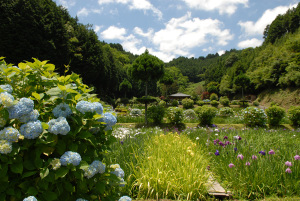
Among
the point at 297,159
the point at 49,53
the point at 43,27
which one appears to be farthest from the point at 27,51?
the point at 297,159

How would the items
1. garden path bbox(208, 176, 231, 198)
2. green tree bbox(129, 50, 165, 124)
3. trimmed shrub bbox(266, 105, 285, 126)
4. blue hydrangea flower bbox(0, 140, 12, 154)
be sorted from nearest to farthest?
blue hydrangea flower bbox(0, 140, 12, 154) → garden path bbox(208, 176, 231, 198) → trimmed shrub bbox(266, 105, 285, 126) → green tree bbox(129, 50, 165, 124)

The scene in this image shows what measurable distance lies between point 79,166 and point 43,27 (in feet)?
48.7

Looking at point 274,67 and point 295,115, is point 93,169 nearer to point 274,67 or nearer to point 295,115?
point 295,115

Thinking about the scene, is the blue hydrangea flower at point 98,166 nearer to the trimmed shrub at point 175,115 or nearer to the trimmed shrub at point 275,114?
the trimmed shrub at point 175,115

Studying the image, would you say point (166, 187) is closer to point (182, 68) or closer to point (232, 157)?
point (232, 157)

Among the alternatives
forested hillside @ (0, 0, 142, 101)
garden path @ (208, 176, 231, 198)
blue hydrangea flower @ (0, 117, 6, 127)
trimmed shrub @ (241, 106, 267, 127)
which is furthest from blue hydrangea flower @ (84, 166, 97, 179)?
forested hillside @ (0, 0, 142, 101)

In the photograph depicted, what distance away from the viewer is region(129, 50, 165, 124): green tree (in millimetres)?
8531

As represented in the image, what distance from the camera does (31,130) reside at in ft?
3.69

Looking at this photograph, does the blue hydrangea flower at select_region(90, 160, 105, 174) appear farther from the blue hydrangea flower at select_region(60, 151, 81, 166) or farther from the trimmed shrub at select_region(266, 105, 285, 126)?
the trimmed shrub at select_region(266, 105, 285, 126)

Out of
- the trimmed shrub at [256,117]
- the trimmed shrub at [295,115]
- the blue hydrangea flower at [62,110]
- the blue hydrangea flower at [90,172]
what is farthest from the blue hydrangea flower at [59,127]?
the trimmed shrub at [295,115]

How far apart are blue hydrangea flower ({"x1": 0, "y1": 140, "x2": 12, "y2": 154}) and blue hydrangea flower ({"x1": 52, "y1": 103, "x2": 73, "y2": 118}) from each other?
0.33m

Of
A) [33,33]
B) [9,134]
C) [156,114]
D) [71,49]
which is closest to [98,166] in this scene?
[9,134]

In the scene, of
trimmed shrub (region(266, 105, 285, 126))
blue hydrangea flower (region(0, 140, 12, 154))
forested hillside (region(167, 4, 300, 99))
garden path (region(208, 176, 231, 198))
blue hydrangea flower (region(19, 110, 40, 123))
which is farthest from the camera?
forested hillside (region(167, 4, 300, 99))

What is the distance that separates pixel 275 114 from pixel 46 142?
29.6 feet
